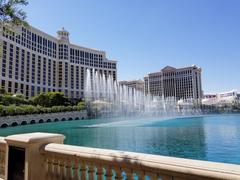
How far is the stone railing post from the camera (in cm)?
→ 365

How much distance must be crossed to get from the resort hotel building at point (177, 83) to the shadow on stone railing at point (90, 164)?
405ft

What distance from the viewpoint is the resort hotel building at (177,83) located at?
124000mm

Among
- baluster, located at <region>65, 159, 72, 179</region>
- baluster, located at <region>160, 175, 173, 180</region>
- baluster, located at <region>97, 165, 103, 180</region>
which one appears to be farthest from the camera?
baluster, located at <region>65, 159, 72, 179</region>

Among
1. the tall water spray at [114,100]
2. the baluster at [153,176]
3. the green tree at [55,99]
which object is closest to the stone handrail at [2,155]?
the baluster at [153,176]

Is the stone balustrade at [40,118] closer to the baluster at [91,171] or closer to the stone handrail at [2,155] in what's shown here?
the stone handrail at [2,155]

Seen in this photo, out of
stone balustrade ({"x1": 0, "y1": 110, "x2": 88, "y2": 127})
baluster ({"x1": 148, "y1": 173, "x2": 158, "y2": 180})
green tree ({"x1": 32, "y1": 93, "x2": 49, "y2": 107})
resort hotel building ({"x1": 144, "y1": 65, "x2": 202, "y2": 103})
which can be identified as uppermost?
resort hotel building ({"x1": 144, "y1": 65, "x2": 202, "y2": 103})

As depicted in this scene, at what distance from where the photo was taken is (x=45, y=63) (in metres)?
94.7

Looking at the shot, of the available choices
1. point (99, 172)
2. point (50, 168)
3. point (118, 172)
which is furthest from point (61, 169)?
point (118, 172)

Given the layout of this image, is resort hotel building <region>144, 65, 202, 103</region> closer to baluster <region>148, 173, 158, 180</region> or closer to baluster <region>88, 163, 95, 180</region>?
baluster <region>88, 163, 95, 180</region>

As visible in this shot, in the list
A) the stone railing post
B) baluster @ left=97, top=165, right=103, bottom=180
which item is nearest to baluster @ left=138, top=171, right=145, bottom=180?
baluster @ left=97, top=165, right=103, bottom=180

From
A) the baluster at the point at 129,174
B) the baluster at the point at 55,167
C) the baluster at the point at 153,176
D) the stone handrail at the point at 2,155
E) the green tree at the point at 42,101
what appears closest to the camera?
the baluster at the point at 153,176

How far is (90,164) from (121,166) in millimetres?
605

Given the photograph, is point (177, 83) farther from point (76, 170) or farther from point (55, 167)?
point (76, 170)

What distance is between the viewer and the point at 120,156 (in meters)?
2.88
